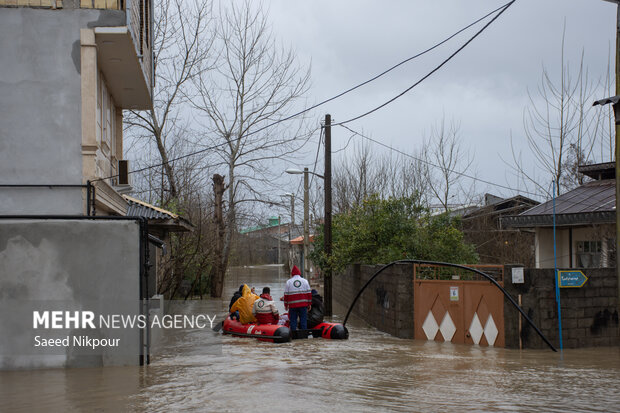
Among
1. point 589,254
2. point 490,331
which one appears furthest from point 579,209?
point 490,331

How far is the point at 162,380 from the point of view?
10.3 meters

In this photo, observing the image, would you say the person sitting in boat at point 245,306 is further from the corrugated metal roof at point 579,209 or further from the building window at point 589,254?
the building window at point 589,254

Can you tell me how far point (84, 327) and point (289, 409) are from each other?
460cm

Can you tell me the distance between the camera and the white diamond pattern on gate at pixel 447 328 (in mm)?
15758

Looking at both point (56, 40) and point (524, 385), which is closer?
point (524, 385)

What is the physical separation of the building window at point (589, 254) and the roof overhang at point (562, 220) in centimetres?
112

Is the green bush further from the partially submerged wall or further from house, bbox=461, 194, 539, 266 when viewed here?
the partially submerged wall

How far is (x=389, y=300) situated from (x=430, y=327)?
190 cm

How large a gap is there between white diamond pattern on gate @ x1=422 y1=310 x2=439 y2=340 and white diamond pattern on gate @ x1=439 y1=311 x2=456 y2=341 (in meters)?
0.18

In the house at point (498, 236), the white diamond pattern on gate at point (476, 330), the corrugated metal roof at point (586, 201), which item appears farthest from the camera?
the house at point (498, 236)

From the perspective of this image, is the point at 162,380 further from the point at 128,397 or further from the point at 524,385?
the point at 524,385

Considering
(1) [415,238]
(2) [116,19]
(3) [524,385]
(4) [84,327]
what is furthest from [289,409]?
(1) [415,238]

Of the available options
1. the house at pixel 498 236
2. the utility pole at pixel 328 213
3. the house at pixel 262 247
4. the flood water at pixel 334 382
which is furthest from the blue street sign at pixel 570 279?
the house at pixel 262 247

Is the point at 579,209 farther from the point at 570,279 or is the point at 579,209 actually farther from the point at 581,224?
the point at 570,279
